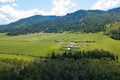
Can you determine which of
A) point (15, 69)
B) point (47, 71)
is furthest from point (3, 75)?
point (47, 71)

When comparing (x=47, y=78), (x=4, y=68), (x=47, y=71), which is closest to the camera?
(x=47, y=78)

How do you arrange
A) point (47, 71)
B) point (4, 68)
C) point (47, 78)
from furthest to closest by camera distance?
point (4, 68) → point (47, 71) → point (47, 78)

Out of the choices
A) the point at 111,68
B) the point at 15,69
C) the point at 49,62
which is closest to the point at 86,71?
the point at 111,68

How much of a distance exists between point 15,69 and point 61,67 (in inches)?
1258

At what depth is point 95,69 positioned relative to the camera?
570ft

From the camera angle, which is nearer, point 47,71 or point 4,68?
point 47,71

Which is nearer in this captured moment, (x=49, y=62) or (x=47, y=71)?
(x=47, y=71)

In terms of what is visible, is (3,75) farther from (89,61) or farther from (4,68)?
(89,61)

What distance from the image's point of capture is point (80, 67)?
181 m

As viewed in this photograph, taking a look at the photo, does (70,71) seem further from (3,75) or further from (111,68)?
(3,75)

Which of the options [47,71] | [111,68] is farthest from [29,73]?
[111,68]

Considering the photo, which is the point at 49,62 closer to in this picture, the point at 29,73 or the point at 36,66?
the point at 36,66

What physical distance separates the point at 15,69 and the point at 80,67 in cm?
4422

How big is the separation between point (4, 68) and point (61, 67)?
39720 mm
